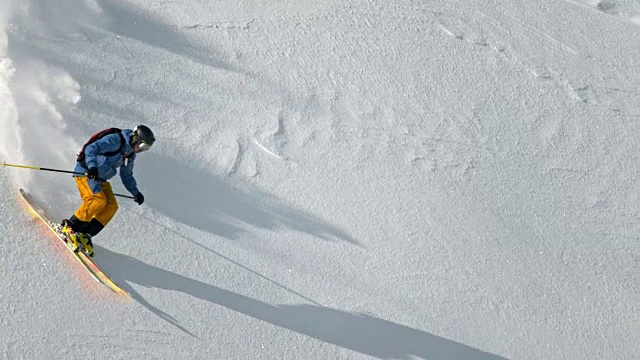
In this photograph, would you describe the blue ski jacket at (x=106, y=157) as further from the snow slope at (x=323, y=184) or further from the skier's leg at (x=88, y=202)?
the snow slope at (x=323, y=184)

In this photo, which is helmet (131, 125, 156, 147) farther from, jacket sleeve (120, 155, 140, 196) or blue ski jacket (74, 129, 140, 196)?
jacket sleeve (120, 155, 140, 196)

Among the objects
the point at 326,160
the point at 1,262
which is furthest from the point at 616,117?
the point at 1,262

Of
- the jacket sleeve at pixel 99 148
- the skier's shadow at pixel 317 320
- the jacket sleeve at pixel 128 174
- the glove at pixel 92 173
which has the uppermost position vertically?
the jacket sleeve at pixel 99 148

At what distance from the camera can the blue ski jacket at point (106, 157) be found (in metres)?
7.87

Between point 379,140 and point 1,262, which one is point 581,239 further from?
point 1,262

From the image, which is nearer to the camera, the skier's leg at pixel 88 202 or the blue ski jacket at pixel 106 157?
the blue ski jacket at pixel 106 157

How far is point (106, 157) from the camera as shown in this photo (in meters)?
7.93

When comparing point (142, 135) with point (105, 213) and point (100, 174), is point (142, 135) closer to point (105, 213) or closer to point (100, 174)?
point (100, 174)

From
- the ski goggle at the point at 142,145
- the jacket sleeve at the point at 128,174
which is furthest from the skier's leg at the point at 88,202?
the ski goggle at the point at 142,145

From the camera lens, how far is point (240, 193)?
9.85 metres

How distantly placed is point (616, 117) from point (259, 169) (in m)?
5.83

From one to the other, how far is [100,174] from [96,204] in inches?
12.2

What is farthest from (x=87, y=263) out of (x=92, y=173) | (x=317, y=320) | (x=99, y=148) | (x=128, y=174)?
(x=317, y=320)

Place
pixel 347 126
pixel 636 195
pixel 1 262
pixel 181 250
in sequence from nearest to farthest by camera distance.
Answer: pixel 1 262 → pixel 181 250 → pixel 347 126 → pixel 636 195
